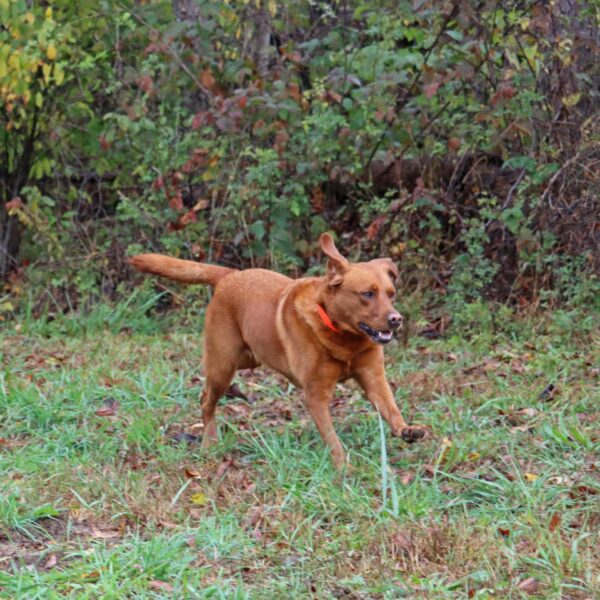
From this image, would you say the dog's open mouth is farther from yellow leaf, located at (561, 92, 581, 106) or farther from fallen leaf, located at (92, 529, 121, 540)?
yellow leaf, located at (561, 92, 581, 106)

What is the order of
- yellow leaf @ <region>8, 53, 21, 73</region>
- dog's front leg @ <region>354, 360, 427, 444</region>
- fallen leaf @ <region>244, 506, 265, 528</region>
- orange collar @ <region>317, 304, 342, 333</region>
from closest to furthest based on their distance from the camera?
fallen leaf @ <region>244, 506, 265, 528</region> → dog's front leg @ <region>354, 360, 427, 444</region> → orange collar @ <region>317, 304, 342, 333</region> → yellow leaf @ <region>8, 53, 21, 73</region>

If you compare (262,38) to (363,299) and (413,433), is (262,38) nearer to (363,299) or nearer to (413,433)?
(363,299)

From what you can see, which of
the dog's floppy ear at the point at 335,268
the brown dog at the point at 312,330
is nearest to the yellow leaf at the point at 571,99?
the brown dog at the point at 312,330

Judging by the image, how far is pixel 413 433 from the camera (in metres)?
5.48

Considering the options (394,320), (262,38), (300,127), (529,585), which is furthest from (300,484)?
(262,38)

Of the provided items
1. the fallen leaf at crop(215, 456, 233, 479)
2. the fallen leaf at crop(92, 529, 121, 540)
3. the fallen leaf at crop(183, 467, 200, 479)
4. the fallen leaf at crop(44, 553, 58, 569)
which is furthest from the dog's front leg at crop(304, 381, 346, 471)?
the fallen leaf at crop(44, 553, 58, 569)

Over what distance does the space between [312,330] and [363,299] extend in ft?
1.20

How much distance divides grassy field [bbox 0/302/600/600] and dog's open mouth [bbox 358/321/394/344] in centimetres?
54

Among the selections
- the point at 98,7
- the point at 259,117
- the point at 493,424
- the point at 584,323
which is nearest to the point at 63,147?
the point at 98,7

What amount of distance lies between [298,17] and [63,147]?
2790 mm

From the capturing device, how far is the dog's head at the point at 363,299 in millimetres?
5656

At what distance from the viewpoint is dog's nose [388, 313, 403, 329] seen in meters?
5.60

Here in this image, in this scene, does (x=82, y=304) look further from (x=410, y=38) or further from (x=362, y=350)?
(x=362, y=350)

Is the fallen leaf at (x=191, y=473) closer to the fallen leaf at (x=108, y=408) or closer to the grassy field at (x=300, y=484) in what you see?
the grassy field at (x=300, y=484)
